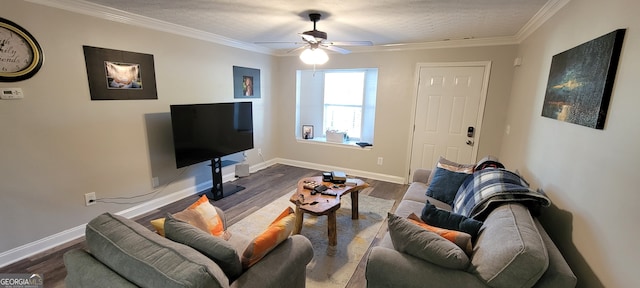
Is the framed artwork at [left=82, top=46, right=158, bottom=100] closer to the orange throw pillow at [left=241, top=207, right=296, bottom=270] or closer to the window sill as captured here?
the orange throw pillow at [left=241, top=207, right=296, bottom=270]

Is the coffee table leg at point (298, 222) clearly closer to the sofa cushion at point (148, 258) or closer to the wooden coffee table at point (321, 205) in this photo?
the wooden coffee table at point (321, 205)

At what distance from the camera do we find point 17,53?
218cm

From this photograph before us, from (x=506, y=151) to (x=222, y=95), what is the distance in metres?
4.01

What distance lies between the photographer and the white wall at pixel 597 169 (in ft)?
3.83

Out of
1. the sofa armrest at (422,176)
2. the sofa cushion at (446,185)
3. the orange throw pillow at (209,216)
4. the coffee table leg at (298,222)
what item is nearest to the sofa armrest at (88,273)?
the orange throw pillow at (209,216)

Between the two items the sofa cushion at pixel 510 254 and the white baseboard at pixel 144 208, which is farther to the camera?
the white baseboard at pixel 144 208

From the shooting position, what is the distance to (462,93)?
12.9 ft

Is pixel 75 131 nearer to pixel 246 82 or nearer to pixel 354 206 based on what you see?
pixel 246 82

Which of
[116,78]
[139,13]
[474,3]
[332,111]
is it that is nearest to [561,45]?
[474,3]

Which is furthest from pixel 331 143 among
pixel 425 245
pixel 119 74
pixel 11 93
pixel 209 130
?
pixel 11 93

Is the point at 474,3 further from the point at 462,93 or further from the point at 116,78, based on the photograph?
the point at 116,78

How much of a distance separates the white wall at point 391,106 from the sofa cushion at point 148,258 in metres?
3.80

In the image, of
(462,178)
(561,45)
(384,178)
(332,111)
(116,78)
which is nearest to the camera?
(561,45)

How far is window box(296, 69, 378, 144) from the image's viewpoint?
479 cm
